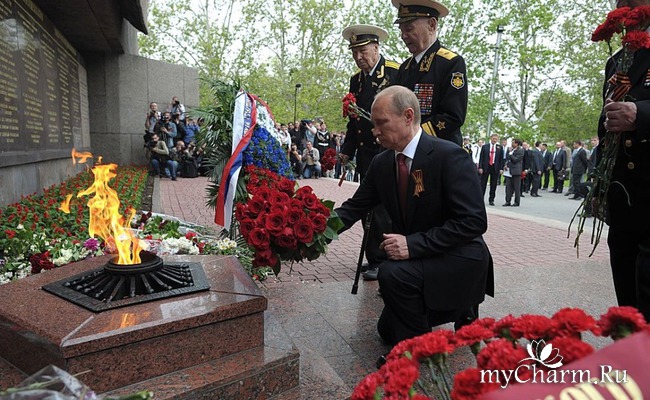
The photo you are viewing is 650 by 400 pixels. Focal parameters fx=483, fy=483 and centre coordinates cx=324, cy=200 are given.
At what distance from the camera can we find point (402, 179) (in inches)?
117

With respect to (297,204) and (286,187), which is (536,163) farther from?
(297,204)

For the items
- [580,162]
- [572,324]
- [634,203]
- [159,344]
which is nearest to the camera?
[572,324]

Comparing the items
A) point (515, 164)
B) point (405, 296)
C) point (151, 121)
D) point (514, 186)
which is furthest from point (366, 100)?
point (151, 121)

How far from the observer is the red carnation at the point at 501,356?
3.11 ft

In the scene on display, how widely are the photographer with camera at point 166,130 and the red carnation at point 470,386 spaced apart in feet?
47.7

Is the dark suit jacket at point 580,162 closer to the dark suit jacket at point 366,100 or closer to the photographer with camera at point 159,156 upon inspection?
the photographer with camera at point 159,156

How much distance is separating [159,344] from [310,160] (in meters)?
16.5

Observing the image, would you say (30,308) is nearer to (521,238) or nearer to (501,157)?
(521,238)

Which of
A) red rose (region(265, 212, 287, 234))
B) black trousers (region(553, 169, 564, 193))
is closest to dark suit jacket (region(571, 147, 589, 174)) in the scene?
black trousers (region(553, 169, 564, 193))

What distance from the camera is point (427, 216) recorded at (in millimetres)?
2906

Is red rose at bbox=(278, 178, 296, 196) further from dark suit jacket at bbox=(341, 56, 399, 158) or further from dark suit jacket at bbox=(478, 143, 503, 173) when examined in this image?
dark suit jacket at bbox=(478, 143, 503, 173)

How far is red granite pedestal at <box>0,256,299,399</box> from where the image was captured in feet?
6.07

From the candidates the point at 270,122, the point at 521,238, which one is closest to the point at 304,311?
the point at 270,122

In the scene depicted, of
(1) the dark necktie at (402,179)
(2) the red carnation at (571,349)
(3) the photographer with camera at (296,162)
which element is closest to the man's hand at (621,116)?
(1) the dark necktie at (402,179)
